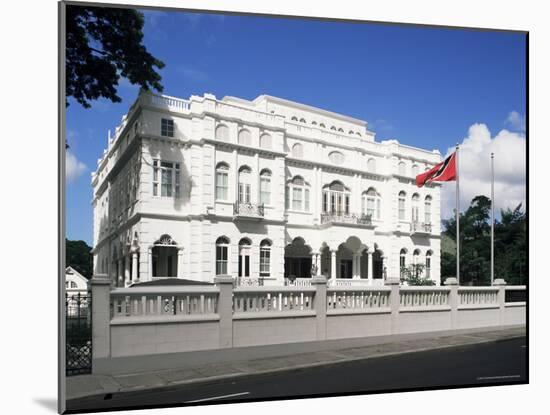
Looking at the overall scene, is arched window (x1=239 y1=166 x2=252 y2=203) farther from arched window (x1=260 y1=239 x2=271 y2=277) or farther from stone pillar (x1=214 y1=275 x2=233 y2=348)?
stone pillar (x1=214 y1=275 x2=233 y2=348)

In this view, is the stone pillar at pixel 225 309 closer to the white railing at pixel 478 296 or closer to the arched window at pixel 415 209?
the arched window at pixel 415 209

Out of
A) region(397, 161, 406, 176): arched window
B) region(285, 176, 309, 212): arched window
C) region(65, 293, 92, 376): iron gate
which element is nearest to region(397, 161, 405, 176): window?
region(397, 161, 406, 176): arched window

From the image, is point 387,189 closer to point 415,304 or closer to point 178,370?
point 415,304

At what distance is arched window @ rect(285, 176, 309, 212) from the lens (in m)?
10.7

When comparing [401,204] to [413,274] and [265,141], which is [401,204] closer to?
[413,274]

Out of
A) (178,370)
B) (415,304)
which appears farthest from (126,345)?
(415,304)

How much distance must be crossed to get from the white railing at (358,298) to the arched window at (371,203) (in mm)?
1756

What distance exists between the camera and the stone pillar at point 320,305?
28.6 ft

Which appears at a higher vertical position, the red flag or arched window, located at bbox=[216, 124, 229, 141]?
arched window, located at bbox=[216, 124, 229, 141]

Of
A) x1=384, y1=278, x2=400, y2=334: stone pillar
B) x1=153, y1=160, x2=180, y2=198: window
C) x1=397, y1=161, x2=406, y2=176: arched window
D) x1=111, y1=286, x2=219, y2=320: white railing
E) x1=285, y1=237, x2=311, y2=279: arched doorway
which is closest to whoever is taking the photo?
x1=111, y1=286, x2=219, y2=320: white railing

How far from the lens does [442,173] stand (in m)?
9.67

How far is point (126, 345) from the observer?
22.9ft

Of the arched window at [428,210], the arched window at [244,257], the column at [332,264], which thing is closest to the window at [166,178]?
the arched window at [244,257]

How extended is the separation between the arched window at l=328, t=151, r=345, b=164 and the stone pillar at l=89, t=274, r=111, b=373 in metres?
5.82
